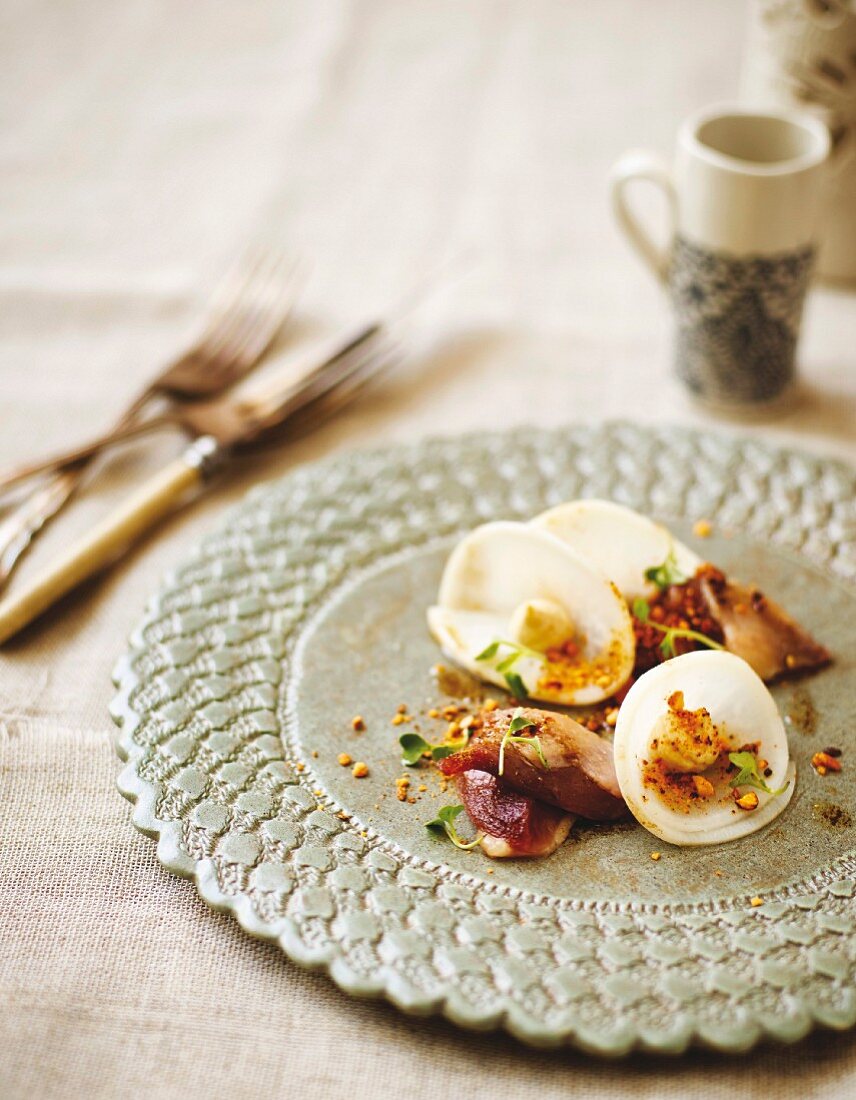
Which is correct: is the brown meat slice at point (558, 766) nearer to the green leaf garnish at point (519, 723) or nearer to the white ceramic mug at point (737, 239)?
the green leaf garnish at point (519, 723)

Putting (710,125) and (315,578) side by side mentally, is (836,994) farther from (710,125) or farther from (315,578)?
(710,125)

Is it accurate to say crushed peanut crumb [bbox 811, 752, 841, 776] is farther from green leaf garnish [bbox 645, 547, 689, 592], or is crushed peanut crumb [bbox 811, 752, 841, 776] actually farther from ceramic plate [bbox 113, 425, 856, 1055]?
green leaf garnish [bbox 645, 547, 689, 592]

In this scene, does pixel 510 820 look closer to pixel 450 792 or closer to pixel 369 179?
pixel 450 792

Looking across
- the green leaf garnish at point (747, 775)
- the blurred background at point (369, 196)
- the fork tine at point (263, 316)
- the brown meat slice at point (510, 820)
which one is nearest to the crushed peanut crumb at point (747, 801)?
the green leaf garnish at point (747, 775)

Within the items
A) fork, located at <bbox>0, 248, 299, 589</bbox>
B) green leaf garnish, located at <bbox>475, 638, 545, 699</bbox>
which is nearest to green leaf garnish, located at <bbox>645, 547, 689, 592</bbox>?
green leaf garnish, located at <bbox>475, 638, 545, 699</bbox>

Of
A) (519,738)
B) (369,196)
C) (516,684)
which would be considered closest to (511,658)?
(516,684)

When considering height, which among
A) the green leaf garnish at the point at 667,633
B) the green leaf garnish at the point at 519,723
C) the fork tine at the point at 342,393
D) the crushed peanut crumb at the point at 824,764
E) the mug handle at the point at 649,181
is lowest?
the fork tine at the point at 342,393

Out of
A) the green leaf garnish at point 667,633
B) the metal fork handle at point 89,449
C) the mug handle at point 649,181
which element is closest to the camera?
the green leaf garnish at point 667,633

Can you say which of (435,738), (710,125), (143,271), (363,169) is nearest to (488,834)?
(435,738)
